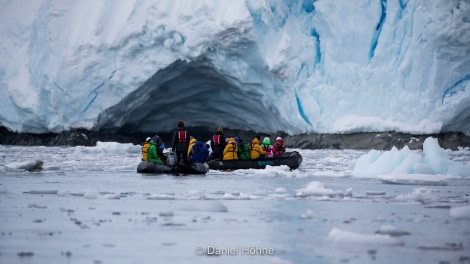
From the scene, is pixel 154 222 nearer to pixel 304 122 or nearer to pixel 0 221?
pixel 0 221

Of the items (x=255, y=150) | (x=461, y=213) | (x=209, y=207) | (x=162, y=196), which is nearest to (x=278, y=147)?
(x=255, y=150)

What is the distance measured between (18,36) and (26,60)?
1571 millimetres

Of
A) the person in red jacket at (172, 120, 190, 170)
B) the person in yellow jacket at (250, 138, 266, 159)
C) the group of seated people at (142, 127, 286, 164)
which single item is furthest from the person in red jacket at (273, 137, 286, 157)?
the person in red jacket at (172, 120, 190, 170)

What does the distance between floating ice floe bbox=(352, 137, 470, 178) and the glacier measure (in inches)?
362

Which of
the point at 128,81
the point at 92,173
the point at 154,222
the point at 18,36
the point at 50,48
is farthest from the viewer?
the point at 18,36

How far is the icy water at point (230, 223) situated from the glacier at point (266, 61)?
11.6m

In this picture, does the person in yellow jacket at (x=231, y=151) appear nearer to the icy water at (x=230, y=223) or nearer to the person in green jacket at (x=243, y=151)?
the person in green jacket at (x=243, y=151)

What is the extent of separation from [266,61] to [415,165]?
11.5 metres

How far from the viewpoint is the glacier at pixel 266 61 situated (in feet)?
70.9

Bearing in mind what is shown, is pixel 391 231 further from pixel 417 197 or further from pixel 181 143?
pixel 181 143

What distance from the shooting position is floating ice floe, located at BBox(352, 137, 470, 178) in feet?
Answer: 39.7

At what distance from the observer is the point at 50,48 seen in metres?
25.9

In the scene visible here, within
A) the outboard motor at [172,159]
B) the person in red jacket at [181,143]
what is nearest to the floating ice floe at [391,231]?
the person in red jacket at [181,143]

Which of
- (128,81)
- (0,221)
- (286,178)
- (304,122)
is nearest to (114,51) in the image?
(128,81)
